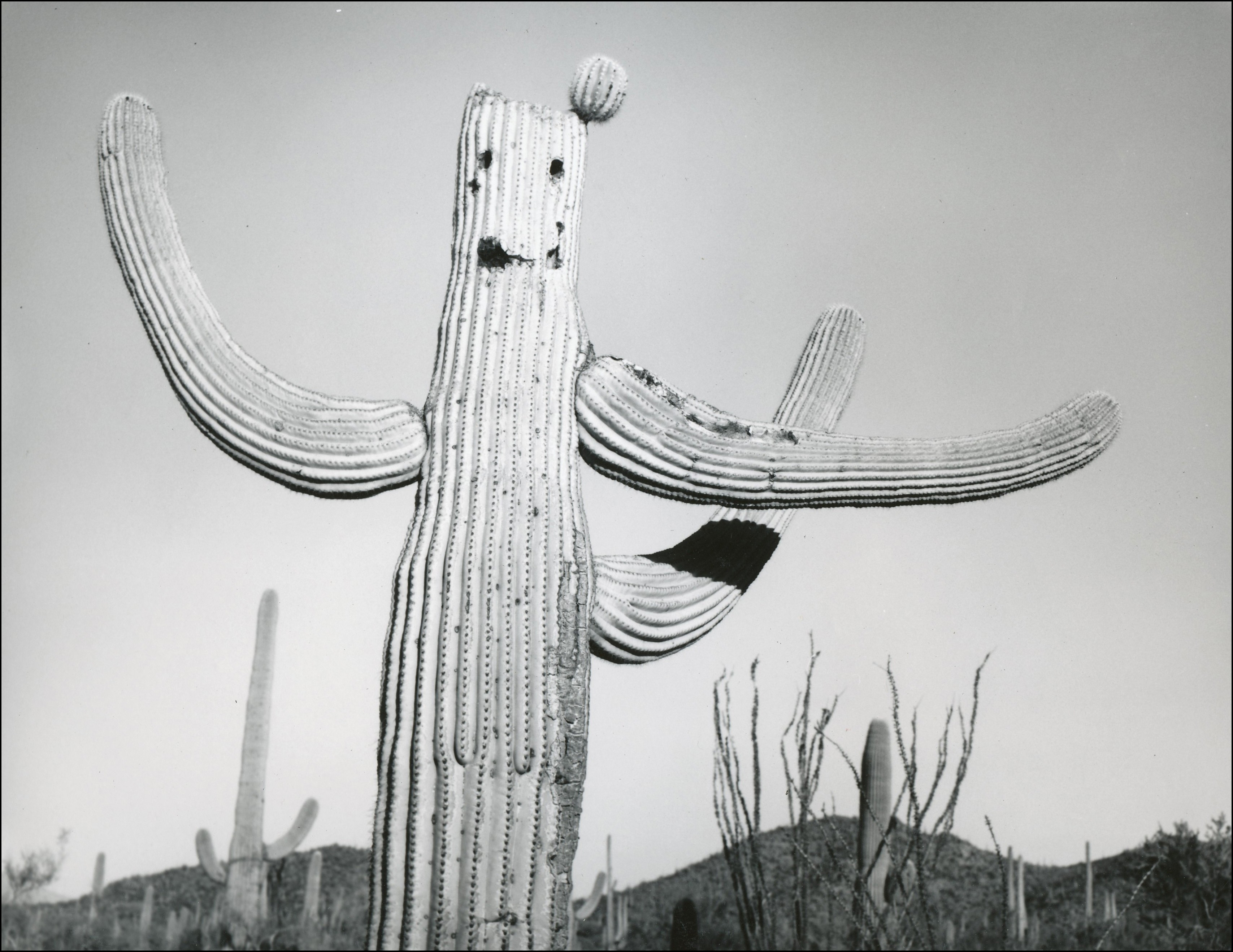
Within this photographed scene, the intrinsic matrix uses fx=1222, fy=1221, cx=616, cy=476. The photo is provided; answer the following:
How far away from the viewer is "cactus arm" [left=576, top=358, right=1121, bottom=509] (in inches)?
129

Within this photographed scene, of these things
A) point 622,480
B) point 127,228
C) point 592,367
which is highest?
point 127,228

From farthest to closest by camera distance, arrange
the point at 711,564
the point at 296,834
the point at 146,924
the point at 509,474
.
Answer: the point at 146,924 < the point at 296,834 < the point at 711,564 < the point at 509,474

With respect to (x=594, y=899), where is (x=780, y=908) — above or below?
below

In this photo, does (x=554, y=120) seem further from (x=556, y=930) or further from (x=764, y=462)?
(x=556, y=930)

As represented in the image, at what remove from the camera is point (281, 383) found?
326 cm

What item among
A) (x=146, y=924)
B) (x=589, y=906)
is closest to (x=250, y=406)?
(x=589, y=906)

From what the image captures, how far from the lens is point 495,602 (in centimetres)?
294

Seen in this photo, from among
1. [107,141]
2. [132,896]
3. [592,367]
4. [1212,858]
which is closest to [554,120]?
[592,367]

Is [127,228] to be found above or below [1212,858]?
above

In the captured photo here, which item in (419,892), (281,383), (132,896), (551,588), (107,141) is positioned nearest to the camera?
(419,892)

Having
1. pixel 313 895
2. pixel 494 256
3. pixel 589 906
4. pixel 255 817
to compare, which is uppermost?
pixel 494 256

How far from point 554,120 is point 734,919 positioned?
1275cm

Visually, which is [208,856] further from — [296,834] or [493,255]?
[493,255]

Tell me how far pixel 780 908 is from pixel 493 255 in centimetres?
699
